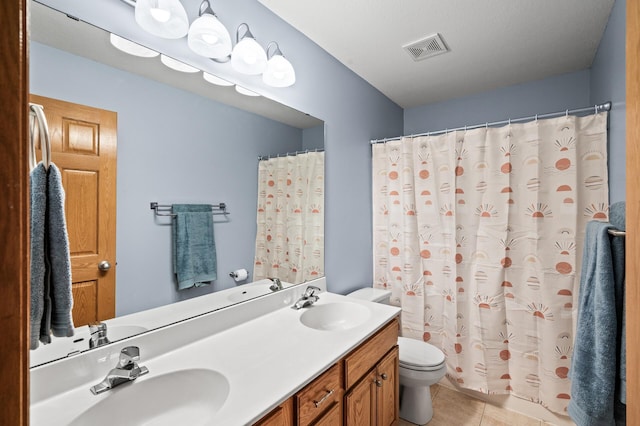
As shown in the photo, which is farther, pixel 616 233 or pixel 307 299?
pixel 307 299

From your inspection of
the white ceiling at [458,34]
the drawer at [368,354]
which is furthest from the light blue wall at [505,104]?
the drawer at [368,354]

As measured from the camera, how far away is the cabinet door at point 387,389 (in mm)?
1497

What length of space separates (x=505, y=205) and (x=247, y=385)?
1891 mm

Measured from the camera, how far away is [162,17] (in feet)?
3.58

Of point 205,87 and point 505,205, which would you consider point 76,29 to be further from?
point 505,205

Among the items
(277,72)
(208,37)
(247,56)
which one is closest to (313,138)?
(277,72)

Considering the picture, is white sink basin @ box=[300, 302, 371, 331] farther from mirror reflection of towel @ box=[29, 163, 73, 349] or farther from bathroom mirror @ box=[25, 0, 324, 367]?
mirror reflection of towel @ box=[29, 163, 73, 349]

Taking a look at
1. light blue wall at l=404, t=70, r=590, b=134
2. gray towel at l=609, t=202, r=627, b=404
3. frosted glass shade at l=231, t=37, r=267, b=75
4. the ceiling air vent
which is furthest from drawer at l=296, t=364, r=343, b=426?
light blue wall at l=404, t=70, r=590, b=134

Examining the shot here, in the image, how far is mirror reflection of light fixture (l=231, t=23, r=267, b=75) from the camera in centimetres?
139

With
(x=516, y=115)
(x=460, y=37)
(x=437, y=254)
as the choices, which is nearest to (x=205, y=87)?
(x=460, y=37)

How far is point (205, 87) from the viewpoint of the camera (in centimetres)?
132

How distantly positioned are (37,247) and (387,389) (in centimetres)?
162

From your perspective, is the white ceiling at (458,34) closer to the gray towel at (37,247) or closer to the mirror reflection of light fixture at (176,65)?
the mirror reflection of light fixture at (176,65)

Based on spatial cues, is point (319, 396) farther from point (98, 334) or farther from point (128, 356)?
point (98, 334)
